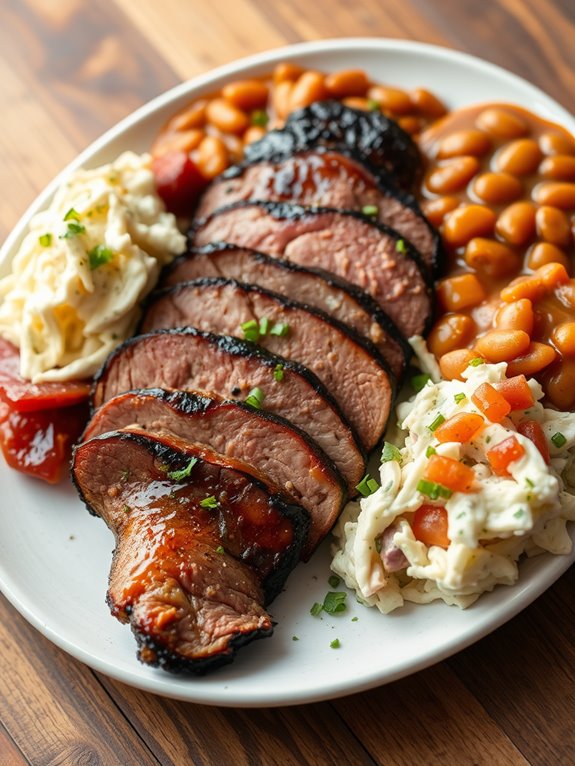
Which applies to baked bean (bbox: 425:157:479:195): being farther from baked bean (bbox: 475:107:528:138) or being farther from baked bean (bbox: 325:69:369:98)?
baked bean (bbox: 325:69:369:98)

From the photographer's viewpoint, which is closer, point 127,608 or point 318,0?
point 127,608

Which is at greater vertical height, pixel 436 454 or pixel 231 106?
pixel 231 106

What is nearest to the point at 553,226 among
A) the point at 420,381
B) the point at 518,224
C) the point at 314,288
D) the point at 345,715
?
the point at 518,224

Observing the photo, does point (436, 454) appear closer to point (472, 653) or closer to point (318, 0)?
point (472, 653)

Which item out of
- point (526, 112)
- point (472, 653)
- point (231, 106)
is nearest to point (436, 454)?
point (472, 653)

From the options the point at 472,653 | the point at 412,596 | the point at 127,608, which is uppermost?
the point at 127,608

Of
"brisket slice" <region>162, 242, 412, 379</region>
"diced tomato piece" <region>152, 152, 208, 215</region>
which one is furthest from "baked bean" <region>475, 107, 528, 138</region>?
"diced tomato piece" <region>152, 152, 208, 215</region>

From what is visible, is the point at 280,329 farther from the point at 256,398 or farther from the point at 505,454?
the point at 505,454
